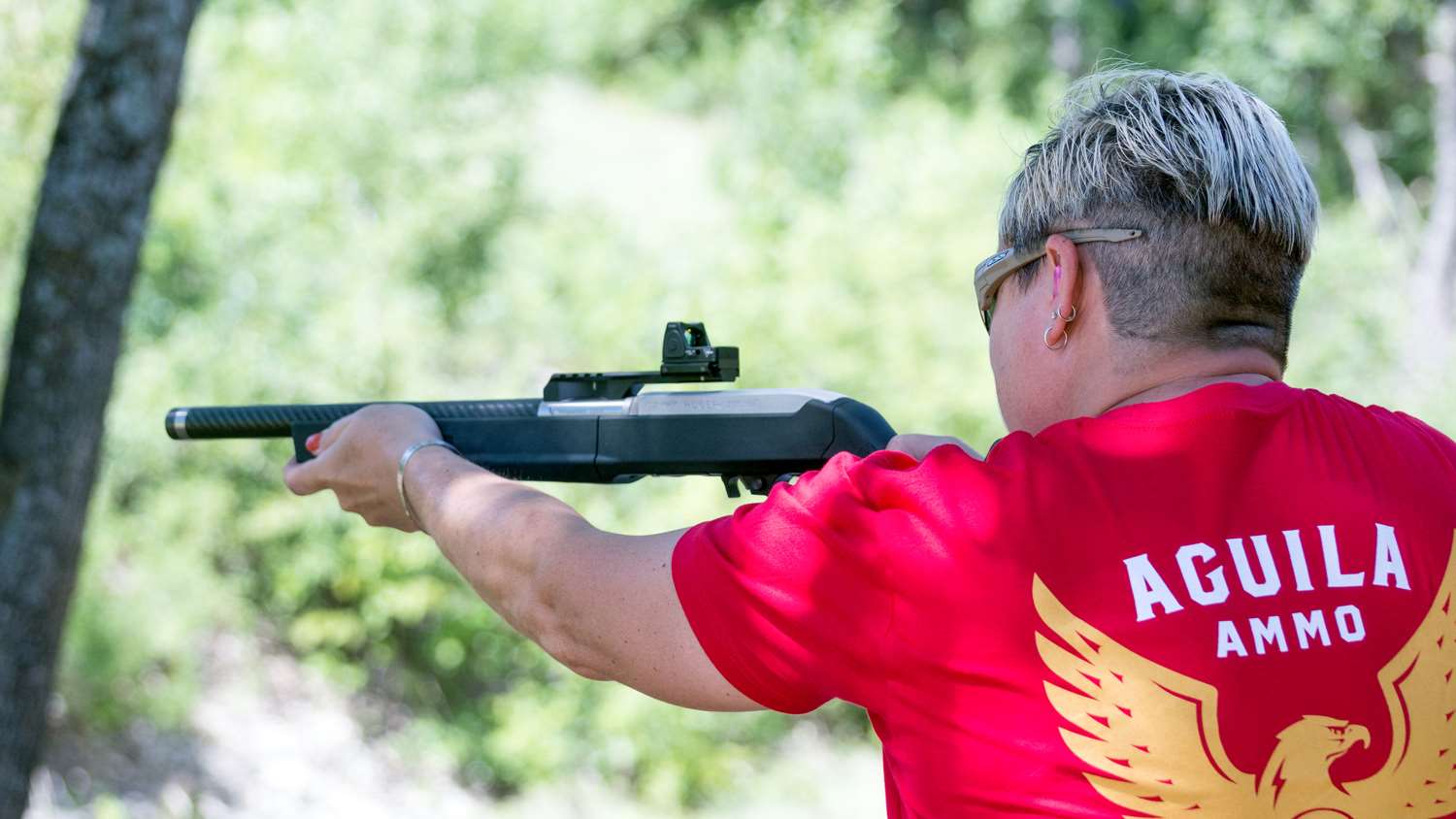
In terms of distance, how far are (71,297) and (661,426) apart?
218cm

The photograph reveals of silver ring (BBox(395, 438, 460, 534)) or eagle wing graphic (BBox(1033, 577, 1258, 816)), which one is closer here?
eagle wing graphic (BBox(1033, 577, 1258, 816))

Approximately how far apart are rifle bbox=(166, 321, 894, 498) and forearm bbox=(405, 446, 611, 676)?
0.52m

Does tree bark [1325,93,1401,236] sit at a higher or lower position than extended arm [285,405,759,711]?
higher

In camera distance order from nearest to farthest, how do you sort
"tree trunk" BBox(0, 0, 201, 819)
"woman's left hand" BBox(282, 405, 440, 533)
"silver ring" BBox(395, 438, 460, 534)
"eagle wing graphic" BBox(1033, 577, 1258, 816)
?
1. "eagle wing graphic" BBox(1033, 577, 1258, 816)
2. "silver ring" BBox(395, 438, 460, 534)
3. "woman's left hand" BBox(282, 405, 440, 533)
4. "tree trunk" BBox(0, 0, 201, 819)

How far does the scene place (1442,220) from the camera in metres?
14.0

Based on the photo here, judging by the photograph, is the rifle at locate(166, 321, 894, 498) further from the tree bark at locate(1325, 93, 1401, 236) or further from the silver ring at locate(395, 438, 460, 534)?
the tree bark at locate(1325, 93, 1401, 236)

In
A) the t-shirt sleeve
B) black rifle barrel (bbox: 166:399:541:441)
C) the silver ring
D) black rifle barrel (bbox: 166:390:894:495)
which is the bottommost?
the t-shirt sleeve

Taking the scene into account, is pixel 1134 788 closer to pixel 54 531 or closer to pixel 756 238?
pixel 54 531

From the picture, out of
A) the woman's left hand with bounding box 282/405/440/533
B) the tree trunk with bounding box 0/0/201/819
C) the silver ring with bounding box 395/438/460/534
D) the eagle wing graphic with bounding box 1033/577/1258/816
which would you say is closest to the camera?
the eagle wing graphic with bounding box 1033/577/1258/816

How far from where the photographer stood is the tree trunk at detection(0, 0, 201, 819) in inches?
147

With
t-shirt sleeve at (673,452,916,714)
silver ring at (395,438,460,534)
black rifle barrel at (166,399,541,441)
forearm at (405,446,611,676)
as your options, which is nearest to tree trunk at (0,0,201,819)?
black rifle barrel at (166,399,541,441)

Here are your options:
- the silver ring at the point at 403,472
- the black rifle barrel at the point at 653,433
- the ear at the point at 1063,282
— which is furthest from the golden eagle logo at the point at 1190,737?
the silver ring at the point at 403,472

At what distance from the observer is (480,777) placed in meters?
9.28

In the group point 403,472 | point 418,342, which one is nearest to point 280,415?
point 403,472
